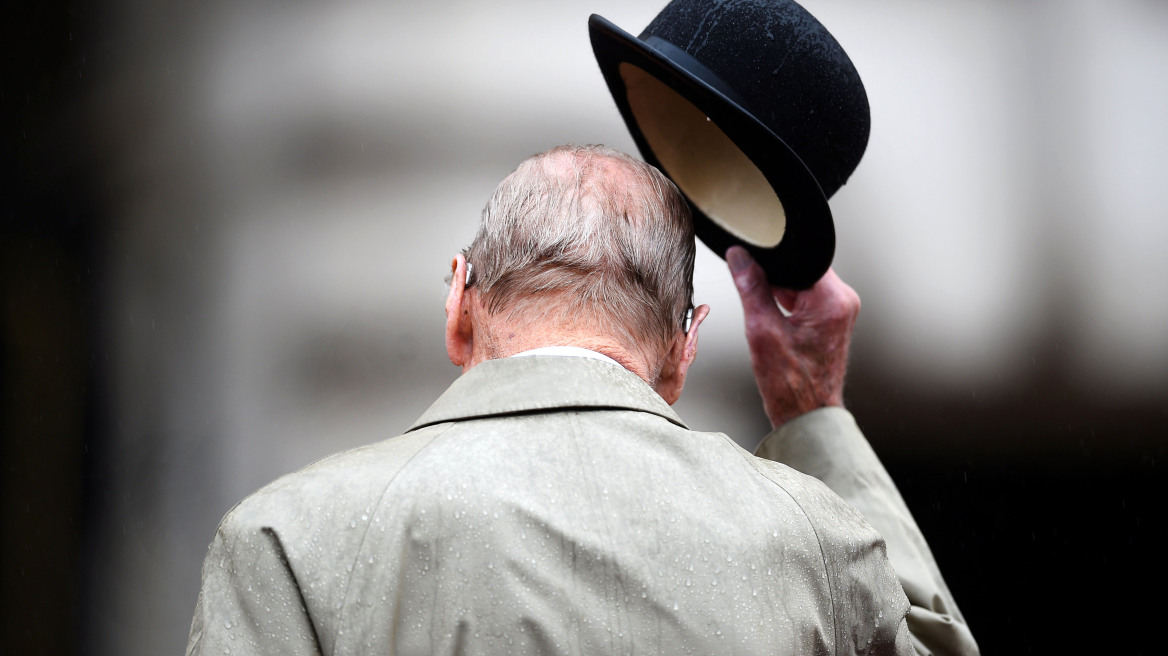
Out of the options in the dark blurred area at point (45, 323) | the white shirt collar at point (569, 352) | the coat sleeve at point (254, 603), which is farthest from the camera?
the dark blurred area at point (45, 323)

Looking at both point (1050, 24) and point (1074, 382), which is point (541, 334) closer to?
point (1074, 382)

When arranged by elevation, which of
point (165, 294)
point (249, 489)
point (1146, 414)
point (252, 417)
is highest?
point (165, 294)

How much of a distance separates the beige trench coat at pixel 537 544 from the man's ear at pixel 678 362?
0.17 metres

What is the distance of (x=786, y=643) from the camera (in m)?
0.79

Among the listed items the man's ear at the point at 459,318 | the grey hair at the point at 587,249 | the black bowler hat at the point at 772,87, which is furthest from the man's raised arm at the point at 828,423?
the man's ear at the point at 459,318

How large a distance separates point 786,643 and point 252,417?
49.8 inches

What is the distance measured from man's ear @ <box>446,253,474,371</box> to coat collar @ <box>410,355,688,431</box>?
0.11 m

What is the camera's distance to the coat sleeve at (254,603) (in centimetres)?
73

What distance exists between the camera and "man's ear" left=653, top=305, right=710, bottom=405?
3.35 ft

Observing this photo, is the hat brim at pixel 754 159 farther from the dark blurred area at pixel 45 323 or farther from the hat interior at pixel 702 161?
the dark blurred area at pixel 45 323

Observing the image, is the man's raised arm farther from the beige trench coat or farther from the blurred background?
the blurred background

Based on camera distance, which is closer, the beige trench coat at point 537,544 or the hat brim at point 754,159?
the beige trench coat at point 537,544

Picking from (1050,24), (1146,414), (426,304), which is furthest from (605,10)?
(1146,414)

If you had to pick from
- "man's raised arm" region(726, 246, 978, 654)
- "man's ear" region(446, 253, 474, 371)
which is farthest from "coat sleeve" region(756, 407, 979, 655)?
"man's ear" region(446, 253, 474, 371)
